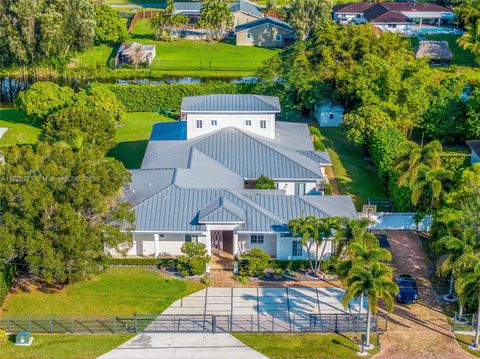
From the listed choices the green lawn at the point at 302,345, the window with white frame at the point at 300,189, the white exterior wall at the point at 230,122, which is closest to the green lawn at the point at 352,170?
the window with white frame at the point at 300,189

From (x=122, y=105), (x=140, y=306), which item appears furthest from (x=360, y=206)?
(x=122, y=105)

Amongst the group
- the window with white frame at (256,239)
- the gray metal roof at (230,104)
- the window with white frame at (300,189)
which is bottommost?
the window with white frame at (256,239)

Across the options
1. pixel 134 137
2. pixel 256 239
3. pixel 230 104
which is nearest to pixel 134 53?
pixel 134 137

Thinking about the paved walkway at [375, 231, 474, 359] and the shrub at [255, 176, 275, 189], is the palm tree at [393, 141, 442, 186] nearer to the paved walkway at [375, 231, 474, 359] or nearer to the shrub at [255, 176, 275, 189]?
the paved walkway at [375, 231, 474, 359]

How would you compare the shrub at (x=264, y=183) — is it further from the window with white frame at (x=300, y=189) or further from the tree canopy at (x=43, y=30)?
the tree canopy at (x=43, y=30)

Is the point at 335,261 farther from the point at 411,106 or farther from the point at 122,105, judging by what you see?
the point at 122,105

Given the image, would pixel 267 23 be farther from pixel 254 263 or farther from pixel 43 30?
pixel 254 263
